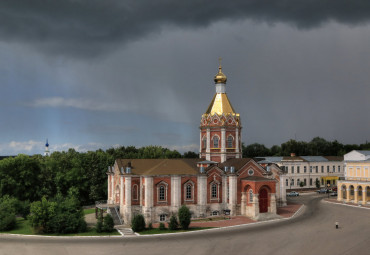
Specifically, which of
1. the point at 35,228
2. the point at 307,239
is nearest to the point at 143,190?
the point at 35,228

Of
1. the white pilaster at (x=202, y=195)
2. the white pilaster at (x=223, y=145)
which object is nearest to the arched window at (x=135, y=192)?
the white pilaster at (x=202, y=195)

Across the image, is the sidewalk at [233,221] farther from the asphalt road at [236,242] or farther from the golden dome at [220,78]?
the golden dome at [220,78]

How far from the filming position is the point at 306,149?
100m

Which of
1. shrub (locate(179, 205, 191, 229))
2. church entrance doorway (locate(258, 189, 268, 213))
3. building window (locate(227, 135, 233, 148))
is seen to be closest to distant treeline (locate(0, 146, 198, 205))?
shrub (locate(179, 205, 191, 229))

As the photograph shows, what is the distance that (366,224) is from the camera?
3750 cm

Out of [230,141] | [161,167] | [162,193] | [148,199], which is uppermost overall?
[230,141]

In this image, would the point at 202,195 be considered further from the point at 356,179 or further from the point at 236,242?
the point at 356,179

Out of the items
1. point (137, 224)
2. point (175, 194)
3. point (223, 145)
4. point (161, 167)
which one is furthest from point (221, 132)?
point (137, 224)

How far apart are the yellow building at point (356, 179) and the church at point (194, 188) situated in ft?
45.8

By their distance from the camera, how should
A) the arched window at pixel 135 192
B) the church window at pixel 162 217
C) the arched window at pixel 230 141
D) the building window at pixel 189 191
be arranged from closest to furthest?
1. the church window at pixel 162 217
2. the arched window at pixel 135 192
3. the building window at pixel 189 191
4. the arched window at pixel 230 141

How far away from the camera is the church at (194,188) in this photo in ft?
134

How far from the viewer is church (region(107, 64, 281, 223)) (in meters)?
40.9

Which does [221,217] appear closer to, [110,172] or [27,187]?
[110,172]

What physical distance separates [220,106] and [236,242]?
22754 millimetres
